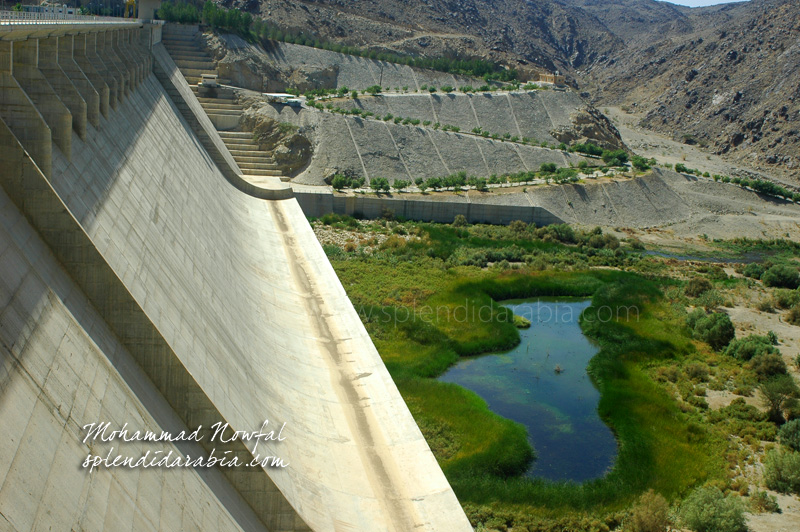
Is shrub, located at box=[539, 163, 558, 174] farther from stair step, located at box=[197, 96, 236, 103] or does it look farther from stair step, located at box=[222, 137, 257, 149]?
stair step, located at box=[197, 96, 236, 103]

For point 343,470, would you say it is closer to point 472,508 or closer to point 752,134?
point 472,508

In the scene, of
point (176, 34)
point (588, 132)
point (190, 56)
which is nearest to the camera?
point (190, 56)

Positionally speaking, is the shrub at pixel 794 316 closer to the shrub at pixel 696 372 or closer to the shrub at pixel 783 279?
the shrub at pixel 783 279

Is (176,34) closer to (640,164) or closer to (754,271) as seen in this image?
(640,164)

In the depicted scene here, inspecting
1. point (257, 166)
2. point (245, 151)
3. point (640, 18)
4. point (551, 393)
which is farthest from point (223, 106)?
point (640, 18)

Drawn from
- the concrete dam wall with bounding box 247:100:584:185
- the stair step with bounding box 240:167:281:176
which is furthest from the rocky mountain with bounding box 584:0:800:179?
the stair step with bounding box 240:167:281:176
